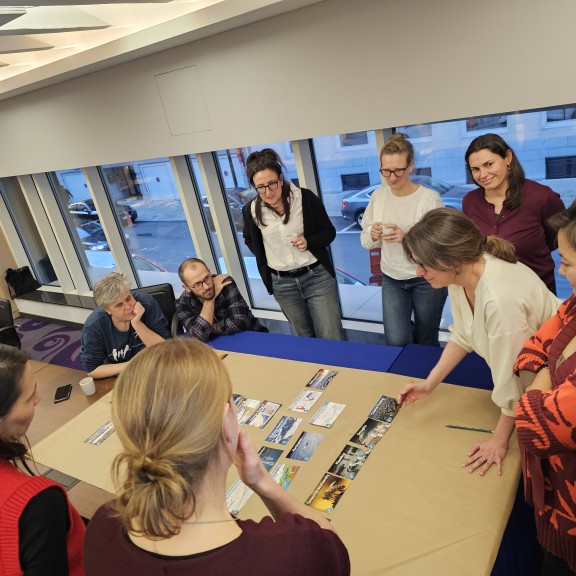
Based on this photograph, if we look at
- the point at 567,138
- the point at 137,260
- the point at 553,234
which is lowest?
the point at 137,260

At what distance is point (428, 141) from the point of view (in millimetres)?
3447

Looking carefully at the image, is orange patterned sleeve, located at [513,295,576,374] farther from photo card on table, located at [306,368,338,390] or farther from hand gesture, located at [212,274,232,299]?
hand gesture, located at [212,274,232,299]

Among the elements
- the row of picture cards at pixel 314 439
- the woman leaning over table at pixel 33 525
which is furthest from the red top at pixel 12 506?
the row of picture cards at pixel 314 439

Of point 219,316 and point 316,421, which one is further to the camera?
point 219,316

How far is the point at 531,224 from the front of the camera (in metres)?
2.37

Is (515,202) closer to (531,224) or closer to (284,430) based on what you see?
(531,224)

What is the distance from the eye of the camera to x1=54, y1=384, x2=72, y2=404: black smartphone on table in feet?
9.25

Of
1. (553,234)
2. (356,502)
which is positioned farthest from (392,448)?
(553,234)

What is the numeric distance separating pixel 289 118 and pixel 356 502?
2734mm

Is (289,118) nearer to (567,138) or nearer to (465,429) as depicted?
(567,138)

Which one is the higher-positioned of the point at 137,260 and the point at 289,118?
the point at 289,118

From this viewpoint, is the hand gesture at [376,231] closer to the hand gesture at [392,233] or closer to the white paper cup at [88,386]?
the hand gesture at [392,233]

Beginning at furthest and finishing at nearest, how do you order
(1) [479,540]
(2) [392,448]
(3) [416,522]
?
1. (2) [392,448]
2. (3) [416,522]
3. (1) [479,540]

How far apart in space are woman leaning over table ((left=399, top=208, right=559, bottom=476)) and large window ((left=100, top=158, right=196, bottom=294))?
12.5 feet
